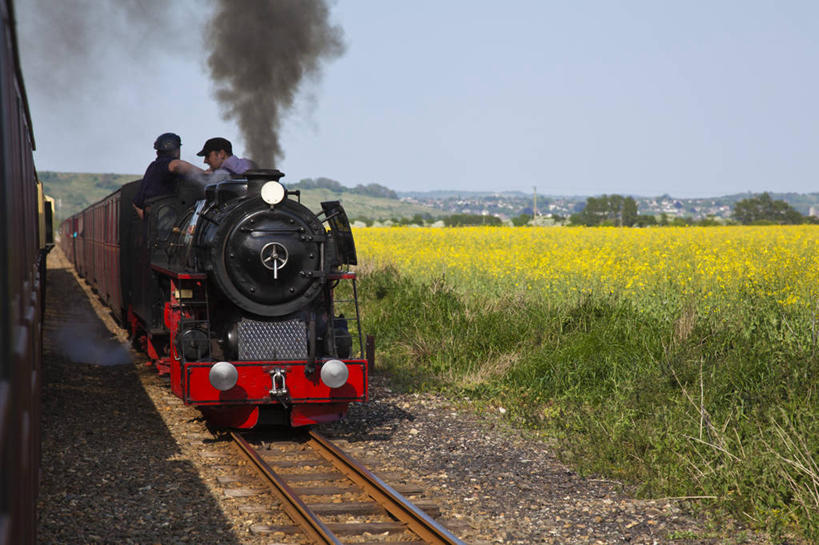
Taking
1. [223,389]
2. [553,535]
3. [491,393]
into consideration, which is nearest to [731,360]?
[491,393]

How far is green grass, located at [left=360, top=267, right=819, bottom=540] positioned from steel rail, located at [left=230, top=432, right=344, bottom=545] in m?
2.48

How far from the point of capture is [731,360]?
7.93 metres

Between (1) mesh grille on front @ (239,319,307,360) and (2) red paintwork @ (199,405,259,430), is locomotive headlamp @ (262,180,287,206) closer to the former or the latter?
(1) mesh grille on front @ (239,319,307,360)

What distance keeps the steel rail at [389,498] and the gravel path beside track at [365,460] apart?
0.28 metres

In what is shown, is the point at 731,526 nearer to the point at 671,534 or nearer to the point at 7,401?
the point at 671,534

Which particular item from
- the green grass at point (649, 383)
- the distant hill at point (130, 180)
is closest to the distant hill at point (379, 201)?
the distant hill at point (130, 180)

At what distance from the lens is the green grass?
5.82 metres

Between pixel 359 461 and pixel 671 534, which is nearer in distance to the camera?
pixel 671 534

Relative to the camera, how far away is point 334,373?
7.42 m

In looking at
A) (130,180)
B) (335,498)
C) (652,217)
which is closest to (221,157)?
(335,498)

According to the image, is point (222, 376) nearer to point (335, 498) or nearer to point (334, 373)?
point (334, 373)

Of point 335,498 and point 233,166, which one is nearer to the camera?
point 335,498

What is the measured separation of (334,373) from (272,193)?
5.85ft

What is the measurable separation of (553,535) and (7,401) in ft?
13.7
